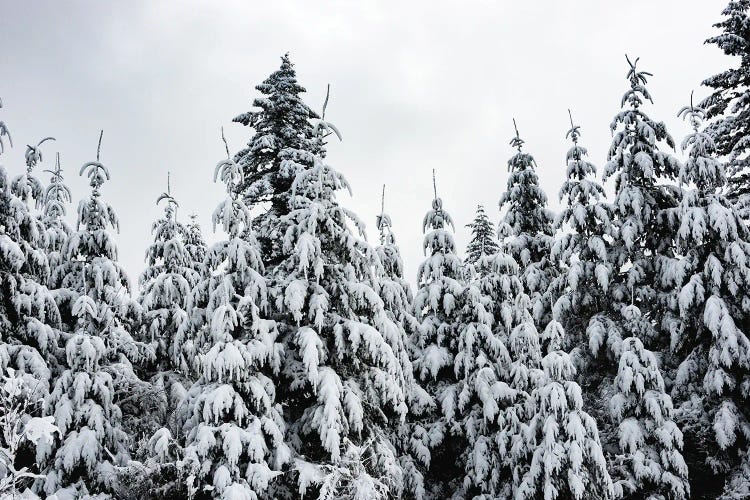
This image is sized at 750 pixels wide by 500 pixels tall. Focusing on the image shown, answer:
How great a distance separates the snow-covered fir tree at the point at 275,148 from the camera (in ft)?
52.4

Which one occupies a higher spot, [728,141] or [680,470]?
[728,141]

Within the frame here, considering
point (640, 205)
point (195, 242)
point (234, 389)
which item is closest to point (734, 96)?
point (640, 205)

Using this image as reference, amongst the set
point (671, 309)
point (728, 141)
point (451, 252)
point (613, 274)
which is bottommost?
point (671, 309)

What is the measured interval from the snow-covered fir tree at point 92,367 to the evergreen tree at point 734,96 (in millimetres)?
19978

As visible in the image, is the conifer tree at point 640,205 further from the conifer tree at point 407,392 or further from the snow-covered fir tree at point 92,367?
the snow-covered fir tree at point 92,367

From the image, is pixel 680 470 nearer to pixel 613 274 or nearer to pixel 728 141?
pixel 613 274

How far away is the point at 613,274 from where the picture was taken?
18.8 meters

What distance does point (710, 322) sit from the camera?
15609 mm

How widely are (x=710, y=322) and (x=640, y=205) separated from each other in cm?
433

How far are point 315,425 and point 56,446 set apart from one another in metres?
6.73

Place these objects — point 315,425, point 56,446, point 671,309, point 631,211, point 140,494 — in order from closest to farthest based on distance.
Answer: point 140,494, point 315,425, point 56,446, point 671,309, point 631,211

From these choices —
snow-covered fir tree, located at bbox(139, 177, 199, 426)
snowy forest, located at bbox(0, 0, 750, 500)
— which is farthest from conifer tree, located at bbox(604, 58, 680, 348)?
snow-covered fir tree, located at bbox(139, 177, 199, 426)

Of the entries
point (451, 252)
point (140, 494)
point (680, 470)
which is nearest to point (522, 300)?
point (451, 252)

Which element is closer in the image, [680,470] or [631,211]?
[680,470]
